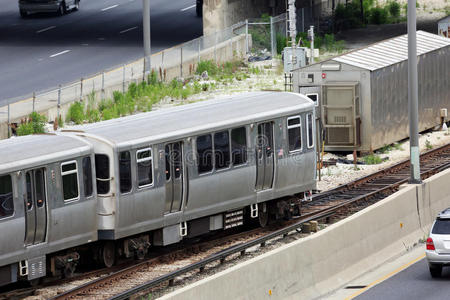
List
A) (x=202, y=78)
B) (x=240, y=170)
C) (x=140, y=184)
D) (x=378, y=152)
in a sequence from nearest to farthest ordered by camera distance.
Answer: (x=140, y=184) → (x=240, y=170) → (x=378, y=152) → (x=202, y=78)

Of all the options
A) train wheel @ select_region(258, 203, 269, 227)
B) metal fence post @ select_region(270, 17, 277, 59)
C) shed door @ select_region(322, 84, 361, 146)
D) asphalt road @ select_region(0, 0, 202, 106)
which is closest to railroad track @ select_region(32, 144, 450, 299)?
train wheel @ select_region(258, 203, 269, 227)

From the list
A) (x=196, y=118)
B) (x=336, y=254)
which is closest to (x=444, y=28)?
(x=196, y=118)

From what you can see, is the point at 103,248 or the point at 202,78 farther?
the point at 202,78

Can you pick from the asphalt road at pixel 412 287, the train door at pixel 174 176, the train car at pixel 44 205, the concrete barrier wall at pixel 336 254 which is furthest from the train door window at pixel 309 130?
the train car at pixel 44 205

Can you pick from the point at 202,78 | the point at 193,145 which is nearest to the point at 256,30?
the point at 202,78

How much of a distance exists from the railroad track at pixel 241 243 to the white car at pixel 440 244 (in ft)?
12.7

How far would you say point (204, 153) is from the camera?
23.5m

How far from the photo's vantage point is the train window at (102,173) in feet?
70.1

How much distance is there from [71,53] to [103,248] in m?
31.1

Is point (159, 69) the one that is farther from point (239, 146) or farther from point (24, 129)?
point (239, 146)

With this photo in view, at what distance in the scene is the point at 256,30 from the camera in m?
54.3

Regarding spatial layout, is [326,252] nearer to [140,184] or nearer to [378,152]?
[140,184]

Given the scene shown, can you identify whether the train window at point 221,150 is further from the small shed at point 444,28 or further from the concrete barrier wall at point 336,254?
the small shed at point 444,28

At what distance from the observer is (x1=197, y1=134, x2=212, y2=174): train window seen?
919 inches
